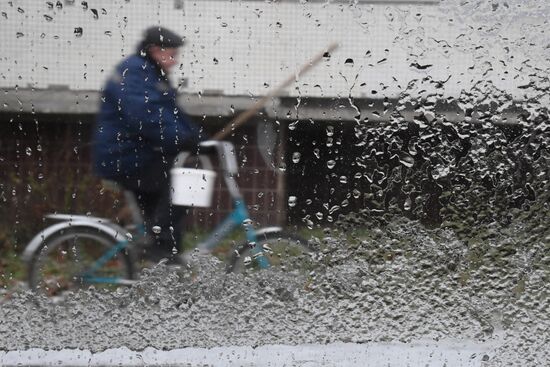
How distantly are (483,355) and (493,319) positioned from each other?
152 millimetres

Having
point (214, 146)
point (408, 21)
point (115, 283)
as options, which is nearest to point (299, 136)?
point (214, 146)

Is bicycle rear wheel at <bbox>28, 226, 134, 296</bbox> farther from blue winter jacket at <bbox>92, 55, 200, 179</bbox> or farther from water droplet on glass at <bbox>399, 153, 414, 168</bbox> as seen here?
water droplet on glass at <bbox>399, 153, 414, 168</bbox>

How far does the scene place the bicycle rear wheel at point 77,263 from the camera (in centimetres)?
484

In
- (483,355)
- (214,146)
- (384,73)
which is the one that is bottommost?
(483,355)

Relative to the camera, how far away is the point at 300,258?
15.8ft

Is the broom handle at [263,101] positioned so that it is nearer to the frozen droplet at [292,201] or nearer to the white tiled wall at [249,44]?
the white tiled wall at [249,44]

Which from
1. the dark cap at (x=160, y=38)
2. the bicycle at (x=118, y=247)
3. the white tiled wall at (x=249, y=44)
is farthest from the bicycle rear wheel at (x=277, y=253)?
the dark cap at (x=160, y=38)

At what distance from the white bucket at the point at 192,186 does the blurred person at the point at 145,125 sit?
3cm

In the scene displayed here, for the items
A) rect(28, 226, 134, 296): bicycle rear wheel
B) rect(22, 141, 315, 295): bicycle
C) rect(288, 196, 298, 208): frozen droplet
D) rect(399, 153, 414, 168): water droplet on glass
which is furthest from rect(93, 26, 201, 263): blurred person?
rect(399, 153, 414, 168): water droplet on glass

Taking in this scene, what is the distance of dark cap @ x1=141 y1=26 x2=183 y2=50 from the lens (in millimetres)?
4711

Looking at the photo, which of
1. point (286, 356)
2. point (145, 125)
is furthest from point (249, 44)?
point (286, 356)

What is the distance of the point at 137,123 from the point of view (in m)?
4.71

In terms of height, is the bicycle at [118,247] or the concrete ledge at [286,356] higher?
the bicycle at [118,247]

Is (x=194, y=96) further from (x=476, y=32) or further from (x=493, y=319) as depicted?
(x=493, y=319)
